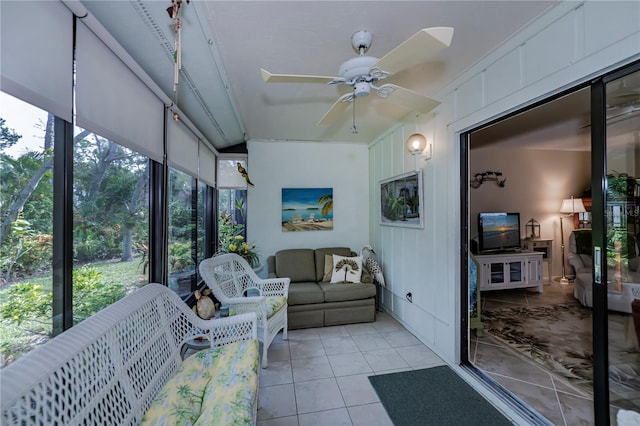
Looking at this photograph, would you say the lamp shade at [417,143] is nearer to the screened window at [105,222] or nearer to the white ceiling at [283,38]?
the white ceiling at [283,38]

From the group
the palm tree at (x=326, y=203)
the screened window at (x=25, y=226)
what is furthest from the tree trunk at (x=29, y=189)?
the palm tree at (x=326, y=203)

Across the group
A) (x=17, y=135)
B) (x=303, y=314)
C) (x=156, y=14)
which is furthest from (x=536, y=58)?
(x=303, y=314)

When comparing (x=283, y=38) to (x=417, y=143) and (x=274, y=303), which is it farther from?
A: (x=274, y=303)

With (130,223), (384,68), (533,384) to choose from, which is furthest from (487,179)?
(130,223)

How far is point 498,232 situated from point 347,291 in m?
2.95

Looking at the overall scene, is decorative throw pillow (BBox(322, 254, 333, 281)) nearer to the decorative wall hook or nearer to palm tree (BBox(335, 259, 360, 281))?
palm tree (BBox(335, 259, 360, 281))

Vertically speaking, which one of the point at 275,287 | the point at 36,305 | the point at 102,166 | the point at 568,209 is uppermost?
the point at 102,166

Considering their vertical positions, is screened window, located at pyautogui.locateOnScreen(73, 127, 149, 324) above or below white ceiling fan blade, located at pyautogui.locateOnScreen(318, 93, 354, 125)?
below

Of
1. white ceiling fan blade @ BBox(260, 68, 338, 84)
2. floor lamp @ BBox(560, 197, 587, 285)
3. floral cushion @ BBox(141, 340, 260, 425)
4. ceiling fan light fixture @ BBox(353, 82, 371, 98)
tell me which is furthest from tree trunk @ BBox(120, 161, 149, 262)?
floor lamp @ BBox(560, 197, 587, 285)

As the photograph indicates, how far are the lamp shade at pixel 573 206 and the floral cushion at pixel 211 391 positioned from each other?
5.81 metres

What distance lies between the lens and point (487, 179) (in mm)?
4820

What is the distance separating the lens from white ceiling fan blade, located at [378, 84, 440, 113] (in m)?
1.67

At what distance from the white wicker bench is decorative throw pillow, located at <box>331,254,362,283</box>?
80.4 inches

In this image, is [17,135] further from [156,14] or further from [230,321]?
[230,321]
